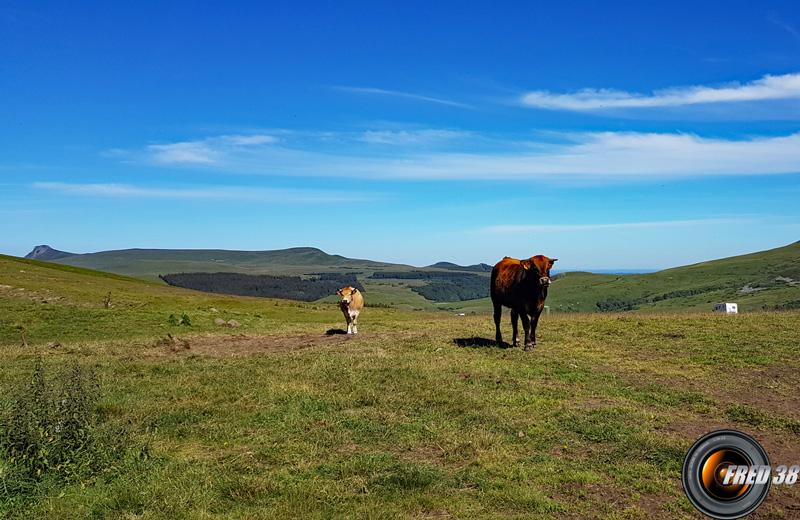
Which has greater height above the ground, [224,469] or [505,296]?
[505,296]

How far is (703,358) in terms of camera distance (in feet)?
52.4

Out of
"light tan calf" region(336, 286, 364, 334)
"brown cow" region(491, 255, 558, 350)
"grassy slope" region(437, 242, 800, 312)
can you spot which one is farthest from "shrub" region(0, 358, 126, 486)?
"grassy slope" region(437, 242, 800, 312)

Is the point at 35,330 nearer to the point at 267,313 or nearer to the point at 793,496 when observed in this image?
the point at 267,313

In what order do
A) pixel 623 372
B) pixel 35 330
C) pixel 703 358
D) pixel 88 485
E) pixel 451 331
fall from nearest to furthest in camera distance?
pixel 88 485 → pixel 623 372 → pixel 703 358 → pixel 451 331 → pixel 35 330

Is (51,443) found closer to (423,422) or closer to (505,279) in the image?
(423,422)

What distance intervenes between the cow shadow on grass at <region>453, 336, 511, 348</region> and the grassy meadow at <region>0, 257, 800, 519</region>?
0.15 m

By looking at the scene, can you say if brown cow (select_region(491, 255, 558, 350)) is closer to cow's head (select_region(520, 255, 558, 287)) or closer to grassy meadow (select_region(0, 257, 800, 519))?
cow's head (select_region(520, 255, 558, 287))

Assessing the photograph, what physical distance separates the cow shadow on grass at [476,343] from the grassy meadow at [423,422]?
0.15 m

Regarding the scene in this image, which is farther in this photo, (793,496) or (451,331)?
(451,331)

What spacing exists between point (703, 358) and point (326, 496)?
13.1m

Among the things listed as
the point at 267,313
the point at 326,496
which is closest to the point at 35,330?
the point at 267,313

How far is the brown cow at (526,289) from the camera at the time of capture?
60.0 feet

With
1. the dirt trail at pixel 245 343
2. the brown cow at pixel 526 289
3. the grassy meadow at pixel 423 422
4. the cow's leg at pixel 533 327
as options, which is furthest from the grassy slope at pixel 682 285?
the grassy meadow at pixel 423 422

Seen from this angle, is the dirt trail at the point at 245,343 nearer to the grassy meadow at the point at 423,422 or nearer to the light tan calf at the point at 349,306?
the grassy meadow at the point at 423,422
